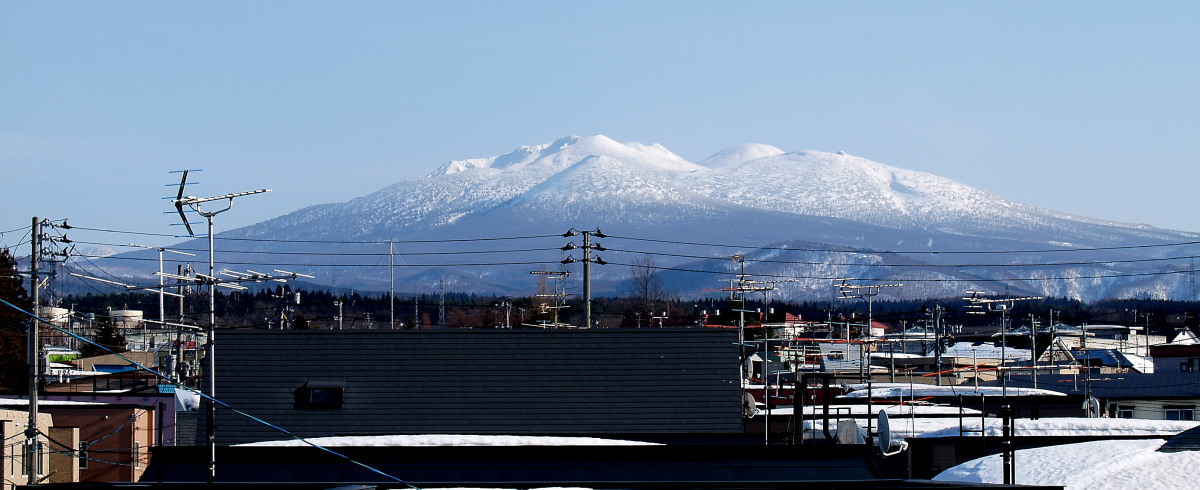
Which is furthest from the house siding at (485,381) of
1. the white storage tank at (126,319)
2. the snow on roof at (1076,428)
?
the white storage tank at (126,319)

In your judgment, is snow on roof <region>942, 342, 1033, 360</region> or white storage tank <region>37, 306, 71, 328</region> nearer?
white storage tank <region>37, 306, 71, 328</region>

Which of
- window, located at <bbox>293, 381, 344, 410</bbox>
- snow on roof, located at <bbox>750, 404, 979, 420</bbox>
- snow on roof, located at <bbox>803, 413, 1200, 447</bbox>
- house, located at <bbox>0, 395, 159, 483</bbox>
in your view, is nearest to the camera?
window, located at <bbox>293, 381, 344, 410</bbox>

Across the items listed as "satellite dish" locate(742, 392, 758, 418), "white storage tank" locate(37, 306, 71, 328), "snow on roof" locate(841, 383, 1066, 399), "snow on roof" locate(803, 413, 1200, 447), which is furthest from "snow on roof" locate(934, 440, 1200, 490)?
"snow on roof" locate(841, 383, 1066, 399)

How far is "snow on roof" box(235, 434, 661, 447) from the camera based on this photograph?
84.5 ft

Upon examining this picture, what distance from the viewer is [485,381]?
1280 inches

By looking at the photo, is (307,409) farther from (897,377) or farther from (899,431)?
(897,377)

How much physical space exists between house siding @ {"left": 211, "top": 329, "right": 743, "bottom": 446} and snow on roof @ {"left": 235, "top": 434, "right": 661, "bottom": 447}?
2321 millimetres

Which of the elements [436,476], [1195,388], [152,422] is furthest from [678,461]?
[1195,388]

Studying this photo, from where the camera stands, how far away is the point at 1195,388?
54750 mm

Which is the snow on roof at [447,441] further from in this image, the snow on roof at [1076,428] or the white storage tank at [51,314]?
the snow on roof at [1076,428]

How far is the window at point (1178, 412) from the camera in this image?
52.2 metres

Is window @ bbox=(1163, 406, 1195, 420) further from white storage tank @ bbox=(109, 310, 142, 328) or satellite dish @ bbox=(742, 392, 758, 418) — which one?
white storage tank @ bbox=(109, 310, 142, 328)

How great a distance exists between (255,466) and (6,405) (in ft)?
60.6

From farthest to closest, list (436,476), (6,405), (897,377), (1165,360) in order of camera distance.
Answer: (1165,360), (897,377), (6,405), (436,476)
